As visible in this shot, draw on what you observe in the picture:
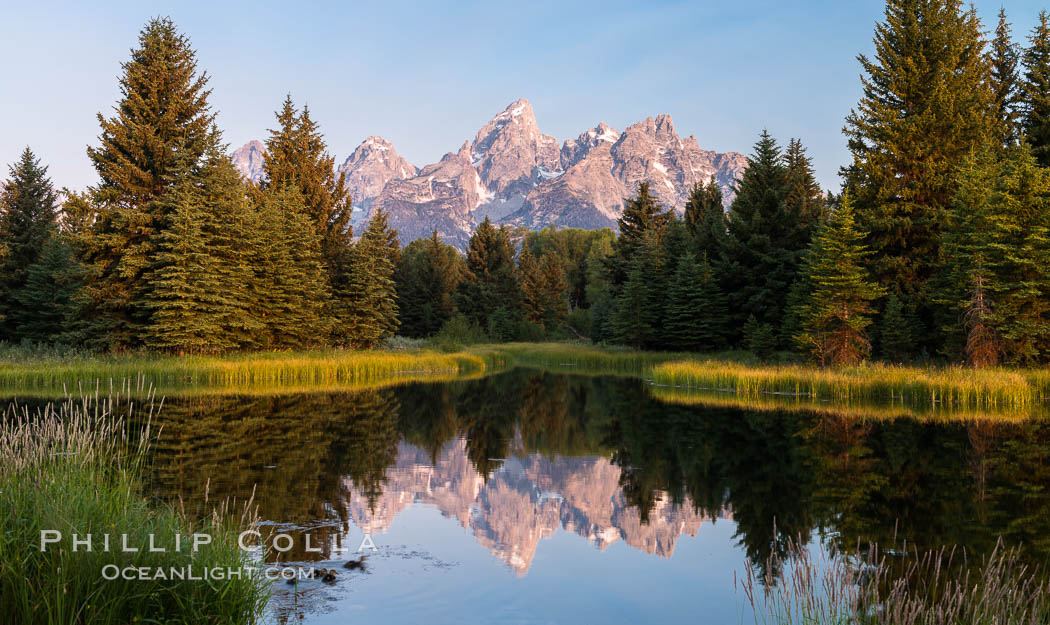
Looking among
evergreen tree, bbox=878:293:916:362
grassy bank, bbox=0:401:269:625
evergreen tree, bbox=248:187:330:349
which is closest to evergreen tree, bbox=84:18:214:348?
evergreen tree, bbox=248:187:330:349

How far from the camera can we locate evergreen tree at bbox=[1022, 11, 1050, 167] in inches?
1423

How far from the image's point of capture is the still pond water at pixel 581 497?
25.1 feet

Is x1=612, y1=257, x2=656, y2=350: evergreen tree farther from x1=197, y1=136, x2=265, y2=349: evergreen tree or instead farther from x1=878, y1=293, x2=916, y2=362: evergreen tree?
x1=197, y1=136, x2=265, y2=349: evergreen tree

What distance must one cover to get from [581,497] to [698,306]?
118 ft

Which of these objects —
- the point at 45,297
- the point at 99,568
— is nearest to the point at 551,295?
the point at 45,297

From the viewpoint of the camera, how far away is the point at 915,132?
3469cm

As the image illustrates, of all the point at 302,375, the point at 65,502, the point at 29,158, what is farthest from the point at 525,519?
the point at 29,158

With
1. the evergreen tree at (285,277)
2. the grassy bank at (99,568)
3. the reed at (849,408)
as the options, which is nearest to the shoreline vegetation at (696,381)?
the reed at (849,408)

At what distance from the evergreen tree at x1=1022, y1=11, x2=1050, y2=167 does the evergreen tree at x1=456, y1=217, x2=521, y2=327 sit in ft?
171

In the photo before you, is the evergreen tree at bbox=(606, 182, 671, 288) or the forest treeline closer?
the forest treeline

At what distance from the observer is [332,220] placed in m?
56.0

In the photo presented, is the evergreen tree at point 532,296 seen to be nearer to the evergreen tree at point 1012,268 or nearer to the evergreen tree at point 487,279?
the evergreen tree at point 487,279

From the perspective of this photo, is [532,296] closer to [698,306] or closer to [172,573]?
[698,306]

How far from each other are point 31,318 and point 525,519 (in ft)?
148
